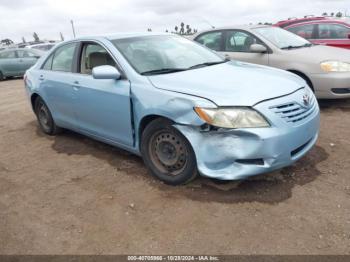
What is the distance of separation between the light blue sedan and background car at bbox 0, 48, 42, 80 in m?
11.5

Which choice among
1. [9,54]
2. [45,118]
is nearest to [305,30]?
[45,118]

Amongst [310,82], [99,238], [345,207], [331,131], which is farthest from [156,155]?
[310,82]

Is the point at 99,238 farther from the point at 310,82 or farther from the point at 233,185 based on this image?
the point at 310,82

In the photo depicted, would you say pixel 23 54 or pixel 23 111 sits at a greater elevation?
pixel 23 54

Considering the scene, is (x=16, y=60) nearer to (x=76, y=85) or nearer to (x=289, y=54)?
(x=76, y=85)

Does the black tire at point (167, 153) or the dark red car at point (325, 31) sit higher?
the dark red car at point (325, 31)

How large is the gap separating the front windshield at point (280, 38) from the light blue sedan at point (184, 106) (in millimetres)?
2391

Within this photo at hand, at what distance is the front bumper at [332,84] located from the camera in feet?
18.7

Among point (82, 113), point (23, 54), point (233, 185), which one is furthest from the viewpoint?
point (23, 54)

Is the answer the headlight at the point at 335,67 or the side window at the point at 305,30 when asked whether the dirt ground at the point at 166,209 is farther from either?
the side window at the point at 305,30

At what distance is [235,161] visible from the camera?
125 inches

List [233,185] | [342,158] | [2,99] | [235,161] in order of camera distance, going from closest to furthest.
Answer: [235,161] < [233,185] < [342,158] < [2,99]

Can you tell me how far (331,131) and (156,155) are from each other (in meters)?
2.63

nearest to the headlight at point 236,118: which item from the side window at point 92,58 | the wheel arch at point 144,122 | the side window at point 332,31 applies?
the wheel arch at point 144,122
